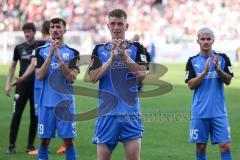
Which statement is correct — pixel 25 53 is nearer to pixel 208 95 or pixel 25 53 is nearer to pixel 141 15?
pixel 208 95

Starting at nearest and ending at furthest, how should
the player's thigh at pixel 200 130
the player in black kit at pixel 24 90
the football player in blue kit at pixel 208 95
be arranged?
the football player in blue kit at pixel 208 95
the player's thigh at pixel 200 130
the player in black kit at pixel 24 90

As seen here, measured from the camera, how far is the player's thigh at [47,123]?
7590mm

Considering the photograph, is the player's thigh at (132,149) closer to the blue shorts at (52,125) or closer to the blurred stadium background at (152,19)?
the blue shorts at (52,125)

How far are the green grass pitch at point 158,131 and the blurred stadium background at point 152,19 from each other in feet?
50.9

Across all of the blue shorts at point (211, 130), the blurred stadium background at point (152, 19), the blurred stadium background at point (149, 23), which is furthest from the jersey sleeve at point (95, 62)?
the blurred stadium background at point (152, 19)

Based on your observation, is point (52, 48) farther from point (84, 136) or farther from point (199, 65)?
point (84, 136)

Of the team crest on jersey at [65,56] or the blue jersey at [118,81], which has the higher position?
the team crest on jersey at [65,56]

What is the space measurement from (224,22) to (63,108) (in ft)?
97.6

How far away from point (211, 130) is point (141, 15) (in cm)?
3002

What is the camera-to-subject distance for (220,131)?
7191 millimetres

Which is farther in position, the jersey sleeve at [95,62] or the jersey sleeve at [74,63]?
the jersey sleeve at [74,63]

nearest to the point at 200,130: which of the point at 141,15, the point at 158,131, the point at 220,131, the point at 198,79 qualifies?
the point at 220,131

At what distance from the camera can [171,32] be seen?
116 ft

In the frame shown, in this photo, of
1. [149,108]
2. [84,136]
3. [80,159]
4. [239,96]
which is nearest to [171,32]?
[239,96]
